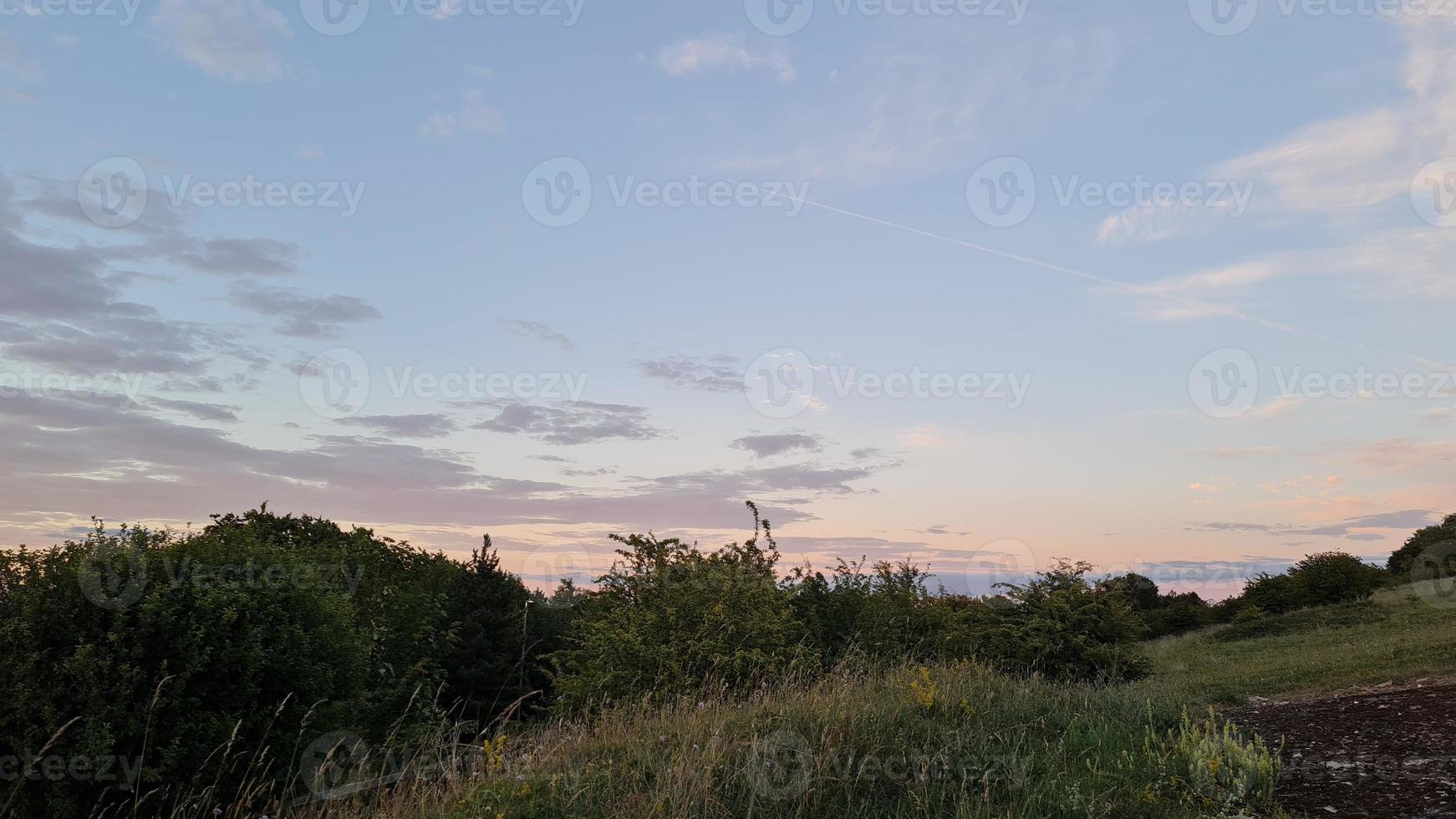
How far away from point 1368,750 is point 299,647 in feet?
40.0

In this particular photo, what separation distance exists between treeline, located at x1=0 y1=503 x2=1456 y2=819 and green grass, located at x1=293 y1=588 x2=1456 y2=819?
1348 millimetres

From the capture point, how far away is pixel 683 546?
55.7ft

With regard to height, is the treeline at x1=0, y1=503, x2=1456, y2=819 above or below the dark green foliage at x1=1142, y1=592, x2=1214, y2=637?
above

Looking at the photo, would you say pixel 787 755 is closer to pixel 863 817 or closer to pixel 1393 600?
pixel 863 817

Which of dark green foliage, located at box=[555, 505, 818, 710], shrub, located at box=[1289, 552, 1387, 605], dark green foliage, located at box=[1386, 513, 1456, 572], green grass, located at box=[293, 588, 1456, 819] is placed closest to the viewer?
green grass, located at box=[293, 588, 1456, 819]

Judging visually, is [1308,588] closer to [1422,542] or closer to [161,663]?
[1422,542]

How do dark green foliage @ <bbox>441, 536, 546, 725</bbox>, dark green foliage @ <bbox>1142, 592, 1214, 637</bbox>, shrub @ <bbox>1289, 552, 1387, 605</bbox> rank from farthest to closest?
dark green foliage @ <bbox>1142, 592, 1214, 637</bbox> → dark green foliage @ <bbox>441, 536, 546, 725</bbox> → shrub @ <bbox>1289, 552, 1387, 605</bbox>

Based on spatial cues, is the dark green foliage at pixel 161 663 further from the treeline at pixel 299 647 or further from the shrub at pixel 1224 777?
the shrub at pixel 1224 777

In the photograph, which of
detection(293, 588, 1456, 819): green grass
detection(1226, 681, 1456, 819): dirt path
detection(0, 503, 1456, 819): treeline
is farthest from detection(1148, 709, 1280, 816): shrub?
detection(0, 503, 1456, 819): treeline

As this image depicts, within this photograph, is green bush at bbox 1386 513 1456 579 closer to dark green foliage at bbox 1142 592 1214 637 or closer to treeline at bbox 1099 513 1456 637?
treeline at bbox 1099 513 1456 637

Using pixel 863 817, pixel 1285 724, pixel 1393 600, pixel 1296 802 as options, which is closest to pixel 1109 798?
pixel 1296 802

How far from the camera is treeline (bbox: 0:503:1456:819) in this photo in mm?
9289

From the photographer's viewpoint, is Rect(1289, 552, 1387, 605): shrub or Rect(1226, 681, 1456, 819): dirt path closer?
Rect(1226, 681, 1456, 819): dirt path

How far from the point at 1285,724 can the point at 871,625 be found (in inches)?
317
